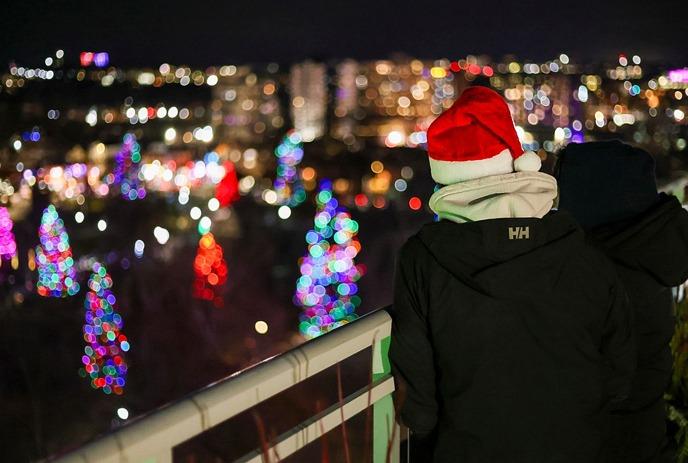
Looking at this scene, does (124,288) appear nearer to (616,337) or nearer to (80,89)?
(80,89)

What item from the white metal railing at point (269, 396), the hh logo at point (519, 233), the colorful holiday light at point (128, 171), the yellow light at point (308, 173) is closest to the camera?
the white metal railing at point (269, 396)

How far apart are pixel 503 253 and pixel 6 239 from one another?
39098mm

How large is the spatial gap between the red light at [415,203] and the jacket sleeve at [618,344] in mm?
51709

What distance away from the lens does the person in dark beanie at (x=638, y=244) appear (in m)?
1.82

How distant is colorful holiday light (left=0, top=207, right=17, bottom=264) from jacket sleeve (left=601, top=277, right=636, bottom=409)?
1503 inches

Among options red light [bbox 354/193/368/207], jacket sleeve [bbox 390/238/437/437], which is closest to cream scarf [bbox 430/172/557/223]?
jacket sleeve [bbox 390/238/437/437]

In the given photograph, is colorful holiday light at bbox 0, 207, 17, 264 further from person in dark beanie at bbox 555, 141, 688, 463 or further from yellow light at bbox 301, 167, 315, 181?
person in dark beanie at bbox 555, 141, 688, 463

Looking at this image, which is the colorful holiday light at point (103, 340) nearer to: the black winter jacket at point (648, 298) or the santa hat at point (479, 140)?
the black winter jacket at point (648, 298)

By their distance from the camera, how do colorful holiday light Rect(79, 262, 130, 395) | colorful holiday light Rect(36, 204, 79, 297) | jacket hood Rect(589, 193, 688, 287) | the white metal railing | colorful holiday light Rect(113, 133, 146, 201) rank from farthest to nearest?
colorful holiday light Rect(113, 133, 146, 201) < colorful holiday light Rect(36, 204, 79, 297) < colorful holiday light Rect(79, 262, 130, 395) < jacket hood Rect(589, 193, 688, 287) < the white metal railing

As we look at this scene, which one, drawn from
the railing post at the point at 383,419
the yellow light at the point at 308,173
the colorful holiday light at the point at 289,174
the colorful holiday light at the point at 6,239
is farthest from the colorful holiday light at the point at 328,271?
the railing post at the point at 383,419

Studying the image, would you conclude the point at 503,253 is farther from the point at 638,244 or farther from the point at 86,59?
the point at 86,59

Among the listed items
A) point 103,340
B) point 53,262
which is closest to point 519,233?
point 103,340

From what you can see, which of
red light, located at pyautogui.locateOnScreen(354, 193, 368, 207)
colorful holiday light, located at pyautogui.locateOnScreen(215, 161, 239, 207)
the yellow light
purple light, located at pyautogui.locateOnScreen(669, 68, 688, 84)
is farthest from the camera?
the yellow light

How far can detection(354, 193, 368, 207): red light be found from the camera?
55531mm
